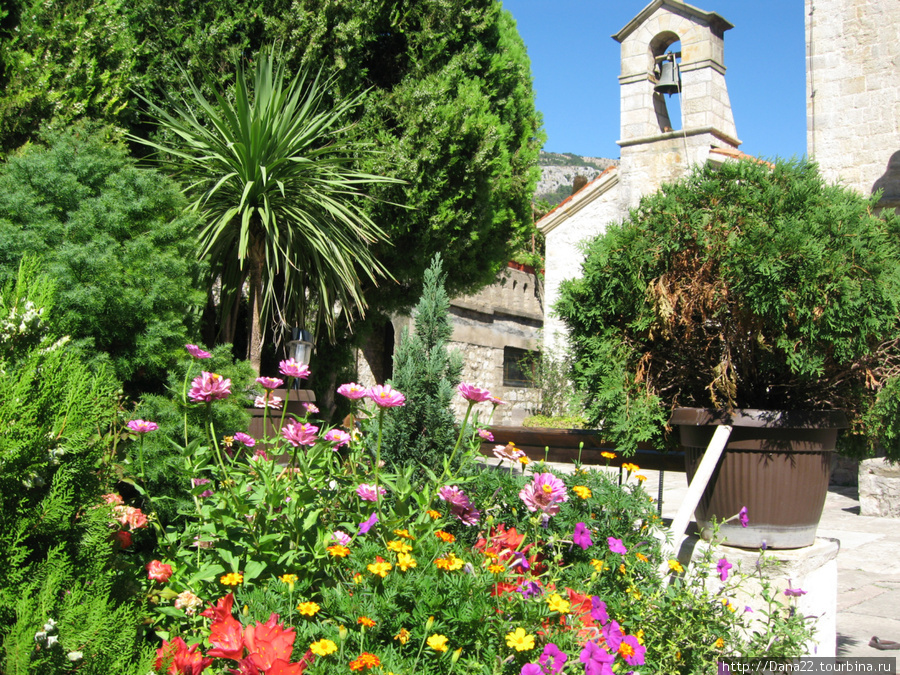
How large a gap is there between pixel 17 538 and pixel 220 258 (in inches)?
155

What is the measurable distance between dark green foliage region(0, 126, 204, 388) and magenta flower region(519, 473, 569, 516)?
1.95m

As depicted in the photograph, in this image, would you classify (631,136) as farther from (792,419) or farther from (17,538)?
(17,538)

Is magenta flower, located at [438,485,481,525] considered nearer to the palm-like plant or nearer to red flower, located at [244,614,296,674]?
red flower, located at [244,614,296,674]

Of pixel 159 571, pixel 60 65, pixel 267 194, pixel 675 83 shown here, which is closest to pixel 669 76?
pixel 675 83

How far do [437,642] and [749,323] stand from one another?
5.01ft

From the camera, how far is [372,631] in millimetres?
1643

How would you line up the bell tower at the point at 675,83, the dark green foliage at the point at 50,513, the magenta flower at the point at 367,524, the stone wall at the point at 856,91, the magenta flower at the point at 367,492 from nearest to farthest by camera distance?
the dark green foliage at the point at 50,513
the magenta flower at the point at 367,524
the magenta flower at the point at 367,492
the bell tower at the point at 675,83
the stone wall at the point at 856,91

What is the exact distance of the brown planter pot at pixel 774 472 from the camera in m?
2.32

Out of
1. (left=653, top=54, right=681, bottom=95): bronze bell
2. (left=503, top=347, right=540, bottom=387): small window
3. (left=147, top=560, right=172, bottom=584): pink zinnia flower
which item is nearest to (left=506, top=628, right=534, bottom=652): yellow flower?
(left=147, top=560, right=172, bottom=584): pink zinnia flower

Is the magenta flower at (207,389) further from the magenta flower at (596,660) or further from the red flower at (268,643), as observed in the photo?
the magenta flower at (596,660)

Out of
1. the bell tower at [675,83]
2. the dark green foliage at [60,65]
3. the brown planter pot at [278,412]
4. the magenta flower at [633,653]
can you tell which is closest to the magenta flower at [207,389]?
the magenta flower at [633,653]

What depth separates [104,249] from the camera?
318 centimetres

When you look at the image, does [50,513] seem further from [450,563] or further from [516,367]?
[516,367]

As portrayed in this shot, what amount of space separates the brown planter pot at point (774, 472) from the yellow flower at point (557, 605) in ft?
2.79
